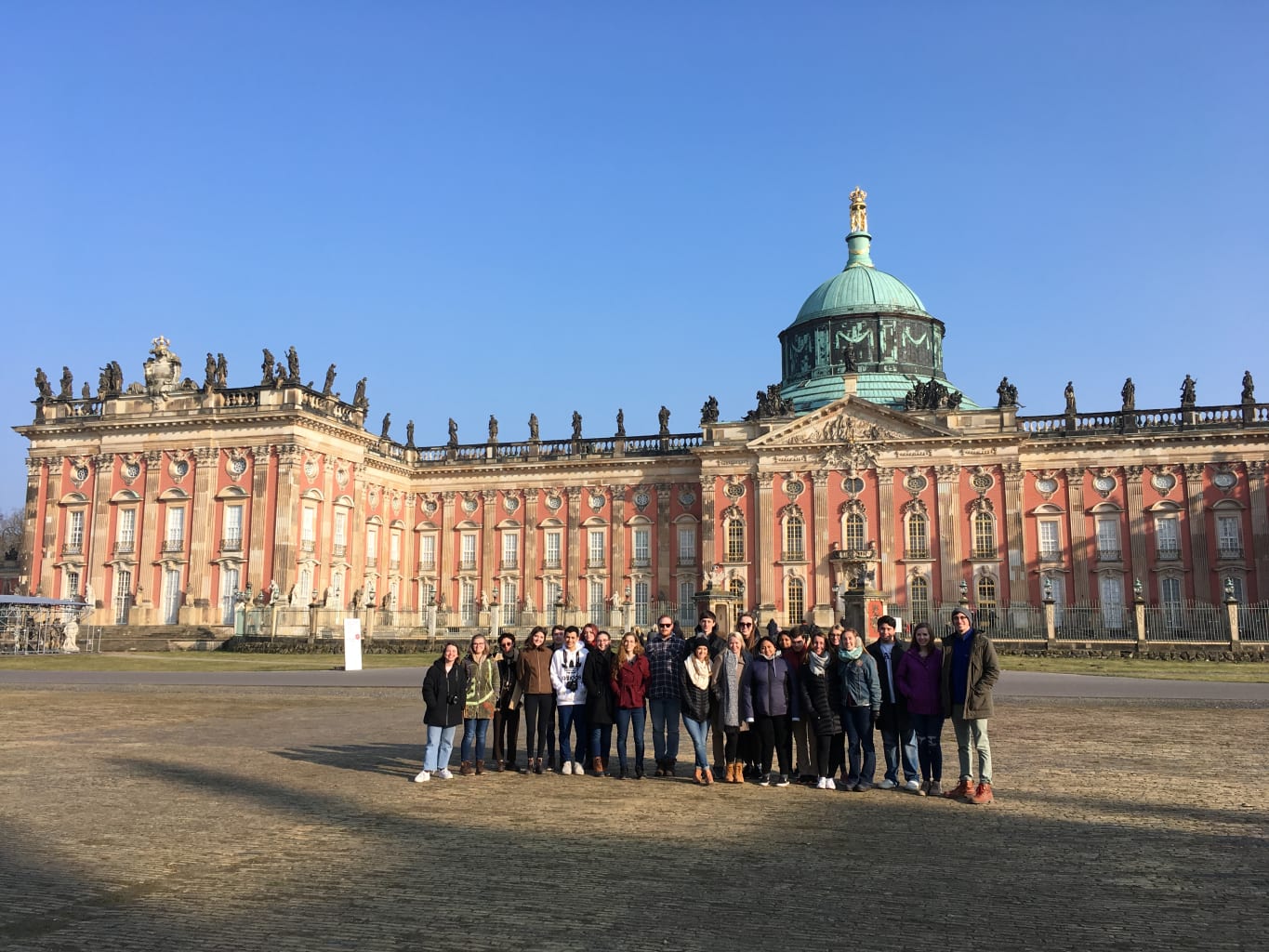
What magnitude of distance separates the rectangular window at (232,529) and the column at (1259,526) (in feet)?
159

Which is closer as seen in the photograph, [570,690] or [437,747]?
[437,747]

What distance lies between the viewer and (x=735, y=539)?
5553 centimetres

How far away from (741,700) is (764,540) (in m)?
42.0

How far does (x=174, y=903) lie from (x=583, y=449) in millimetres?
53247

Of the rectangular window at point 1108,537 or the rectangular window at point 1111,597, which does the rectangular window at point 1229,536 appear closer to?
the rectangular window at point 1108,537

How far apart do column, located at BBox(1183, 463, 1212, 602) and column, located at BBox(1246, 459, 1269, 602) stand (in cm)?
197

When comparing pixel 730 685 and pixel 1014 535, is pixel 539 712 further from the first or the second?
pixel 1014 535

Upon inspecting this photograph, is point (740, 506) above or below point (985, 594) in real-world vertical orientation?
above

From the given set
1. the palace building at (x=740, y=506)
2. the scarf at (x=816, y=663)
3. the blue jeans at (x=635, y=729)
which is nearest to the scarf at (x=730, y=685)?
the scarf at (x=816, y=663)

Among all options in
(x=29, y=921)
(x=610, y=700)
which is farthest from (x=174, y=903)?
(x=610, y=700)

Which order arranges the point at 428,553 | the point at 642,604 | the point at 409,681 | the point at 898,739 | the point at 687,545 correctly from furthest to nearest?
the point at 428,553 < the point at 642,604 < the point at 687,545 < the point at 409,681 < the point at 898,739

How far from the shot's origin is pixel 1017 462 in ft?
169

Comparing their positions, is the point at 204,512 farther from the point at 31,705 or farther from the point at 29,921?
the point at 29,921

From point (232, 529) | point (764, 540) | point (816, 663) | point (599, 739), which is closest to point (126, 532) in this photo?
point (232, 529)
